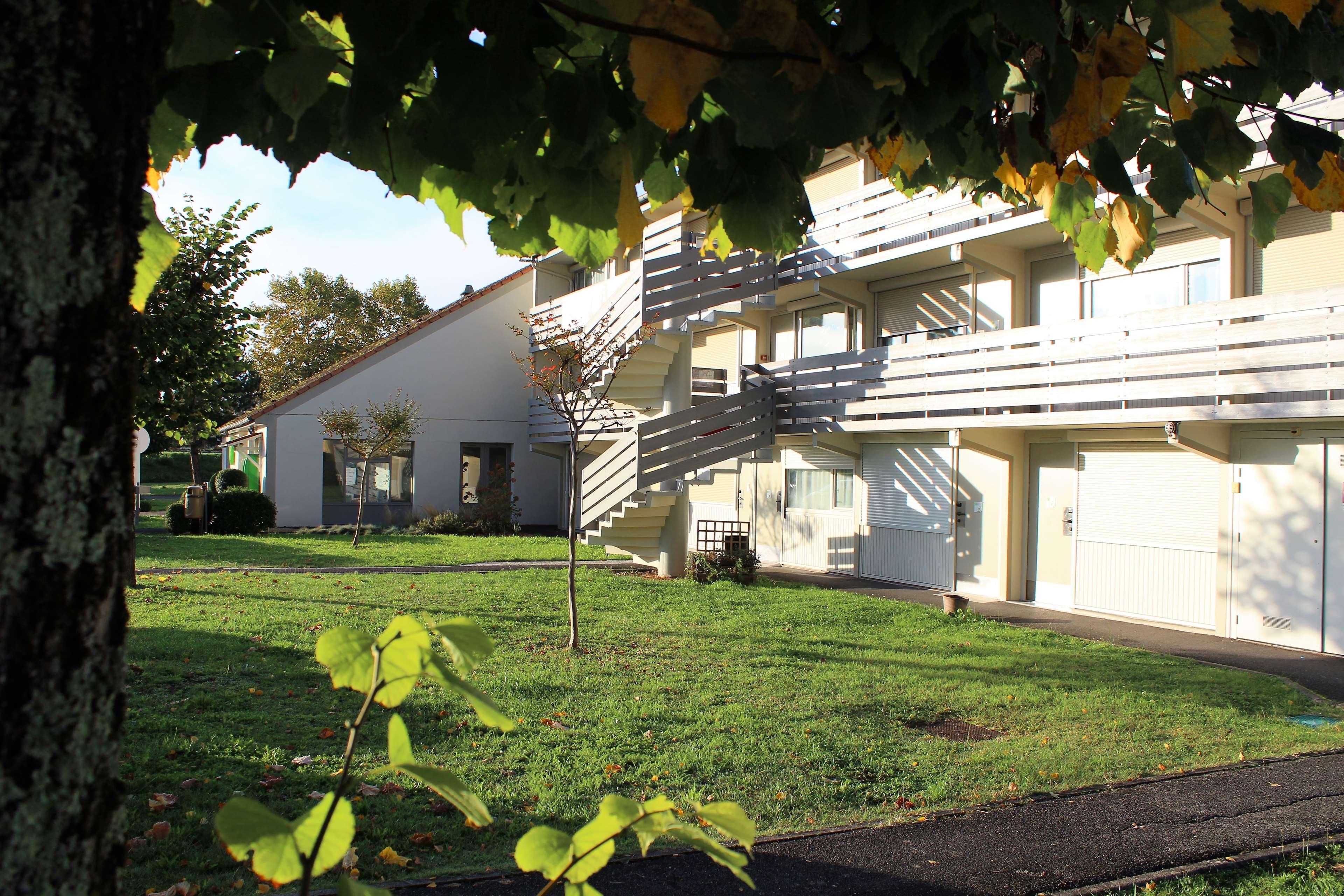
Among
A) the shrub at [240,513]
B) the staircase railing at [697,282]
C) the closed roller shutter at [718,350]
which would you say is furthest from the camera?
the shrub at [240,513]

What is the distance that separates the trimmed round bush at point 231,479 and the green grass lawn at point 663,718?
24613 millimetres

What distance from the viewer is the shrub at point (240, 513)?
2341 centimetres

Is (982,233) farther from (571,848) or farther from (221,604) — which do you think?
(571,848)

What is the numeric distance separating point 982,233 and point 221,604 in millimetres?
12463

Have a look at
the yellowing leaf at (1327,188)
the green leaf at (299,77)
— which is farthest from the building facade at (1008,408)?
the green leaf at (299,77)

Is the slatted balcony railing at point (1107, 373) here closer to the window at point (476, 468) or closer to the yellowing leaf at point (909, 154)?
the yellowing leaf at point (909, 154)

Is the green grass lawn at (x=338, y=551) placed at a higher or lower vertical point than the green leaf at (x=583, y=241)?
lower

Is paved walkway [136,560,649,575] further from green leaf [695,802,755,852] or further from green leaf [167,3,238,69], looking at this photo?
green leaf [695,802,755,852]

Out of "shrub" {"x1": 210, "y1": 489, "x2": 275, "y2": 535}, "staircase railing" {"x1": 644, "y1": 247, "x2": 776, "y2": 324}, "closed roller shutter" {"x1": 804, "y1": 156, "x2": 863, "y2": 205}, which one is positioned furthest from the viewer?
"shrub" {"x1": 210, "y1": 489, "x2": 275, "y2": 535}

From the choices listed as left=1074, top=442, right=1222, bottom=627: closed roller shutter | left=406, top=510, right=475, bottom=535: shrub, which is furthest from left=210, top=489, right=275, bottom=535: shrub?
left=1074, top=442, right=1222, bottom=627: closed roller shutter

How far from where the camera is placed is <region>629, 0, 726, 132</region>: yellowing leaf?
1.38m

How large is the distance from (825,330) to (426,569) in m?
9.51

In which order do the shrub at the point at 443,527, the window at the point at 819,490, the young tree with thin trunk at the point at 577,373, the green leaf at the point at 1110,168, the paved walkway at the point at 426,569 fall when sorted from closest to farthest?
1. the green leaf at the point at 1110,168
2. the young tree with thin trunk at the point at 577,373
3. the paved walkway at the point at 426,569
4. the window at the point at 819,490
5. the shrub at the point at 443,527

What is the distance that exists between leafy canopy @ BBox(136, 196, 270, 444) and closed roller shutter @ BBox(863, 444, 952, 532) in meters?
11.8
